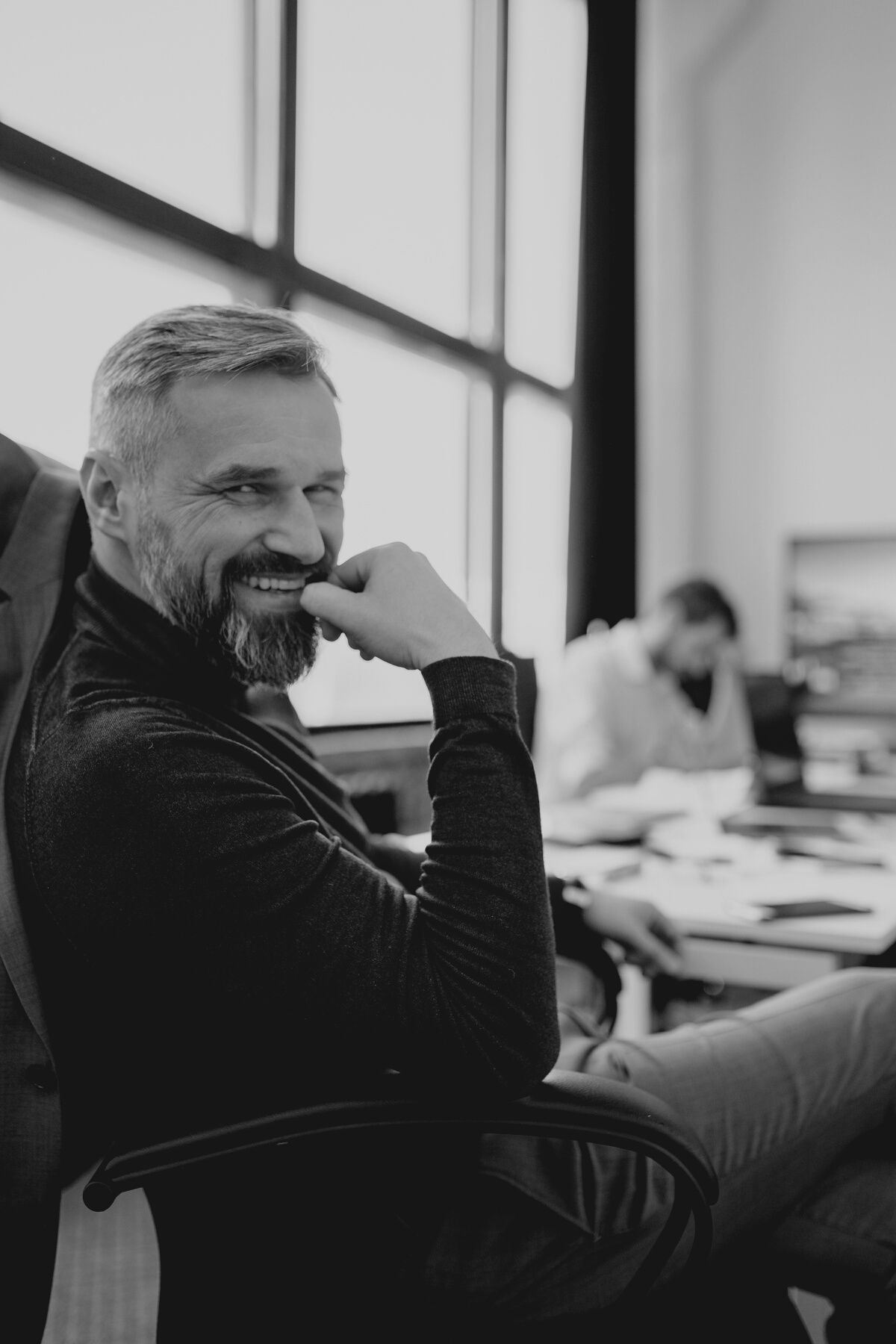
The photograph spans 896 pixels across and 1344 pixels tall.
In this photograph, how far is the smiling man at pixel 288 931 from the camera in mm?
908

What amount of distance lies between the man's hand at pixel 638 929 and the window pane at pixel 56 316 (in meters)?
1.61

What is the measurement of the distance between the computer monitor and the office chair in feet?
14.5

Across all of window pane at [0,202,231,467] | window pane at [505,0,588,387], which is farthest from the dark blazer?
window pane at [505,0,588,387]

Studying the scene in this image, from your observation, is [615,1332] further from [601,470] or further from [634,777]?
[601,470]

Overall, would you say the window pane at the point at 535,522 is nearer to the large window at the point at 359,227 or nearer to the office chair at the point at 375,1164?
the large window at the point at 359,227

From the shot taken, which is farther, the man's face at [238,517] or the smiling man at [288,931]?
the man's face at [238,517]

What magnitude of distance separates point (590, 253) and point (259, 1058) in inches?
196

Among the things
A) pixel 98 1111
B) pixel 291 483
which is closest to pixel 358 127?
pixel 291 483

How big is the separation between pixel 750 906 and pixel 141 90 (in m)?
2.51

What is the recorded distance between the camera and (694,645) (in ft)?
11.9

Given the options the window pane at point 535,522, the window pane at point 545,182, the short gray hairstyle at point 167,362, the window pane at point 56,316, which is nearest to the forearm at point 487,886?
the short gray hairstyle at point 167,362

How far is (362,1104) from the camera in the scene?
91 centimetres

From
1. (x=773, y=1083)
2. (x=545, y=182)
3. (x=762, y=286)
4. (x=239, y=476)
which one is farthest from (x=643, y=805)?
(x=762, y=286)

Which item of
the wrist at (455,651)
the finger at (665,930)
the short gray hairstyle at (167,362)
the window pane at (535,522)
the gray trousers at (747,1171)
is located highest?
the window pane at (535,522)
